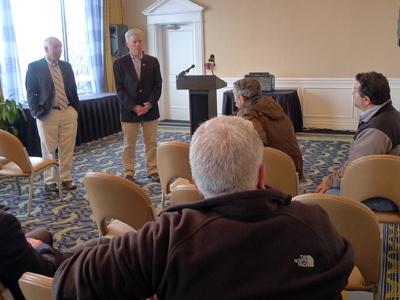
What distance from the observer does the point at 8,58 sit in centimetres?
634

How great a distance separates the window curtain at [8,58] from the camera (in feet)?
20.5

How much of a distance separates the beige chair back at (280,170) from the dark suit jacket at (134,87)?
2.34 m

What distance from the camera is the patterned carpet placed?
3.22m

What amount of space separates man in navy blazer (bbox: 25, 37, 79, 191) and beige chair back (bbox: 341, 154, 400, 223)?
119 inches

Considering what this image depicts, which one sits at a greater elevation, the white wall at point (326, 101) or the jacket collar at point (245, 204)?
the jacket collar at point (245, 204)

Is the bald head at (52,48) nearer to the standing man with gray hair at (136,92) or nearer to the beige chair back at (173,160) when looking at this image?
the standing man with gray hair at (136,92)

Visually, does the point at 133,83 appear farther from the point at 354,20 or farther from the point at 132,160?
the point at 354,20

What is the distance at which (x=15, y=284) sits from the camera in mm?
1637

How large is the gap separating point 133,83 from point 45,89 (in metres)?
0.92

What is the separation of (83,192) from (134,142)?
2.56 feet

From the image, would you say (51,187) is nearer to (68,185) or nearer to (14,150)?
(68,185)

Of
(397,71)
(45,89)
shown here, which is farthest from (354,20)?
(45,89)

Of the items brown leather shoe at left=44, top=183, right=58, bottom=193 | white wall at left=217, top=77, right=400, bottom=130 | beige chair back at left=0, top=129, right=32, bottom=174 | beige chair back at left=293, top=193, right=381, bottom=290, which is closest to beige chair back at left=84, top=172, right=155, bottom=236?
beige chair back at left=293, top=193, right=381, bottom=290

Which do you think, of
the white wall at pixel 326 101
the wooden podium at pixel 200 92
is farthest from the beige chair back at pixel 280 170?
the white wall at pixel 326 101
